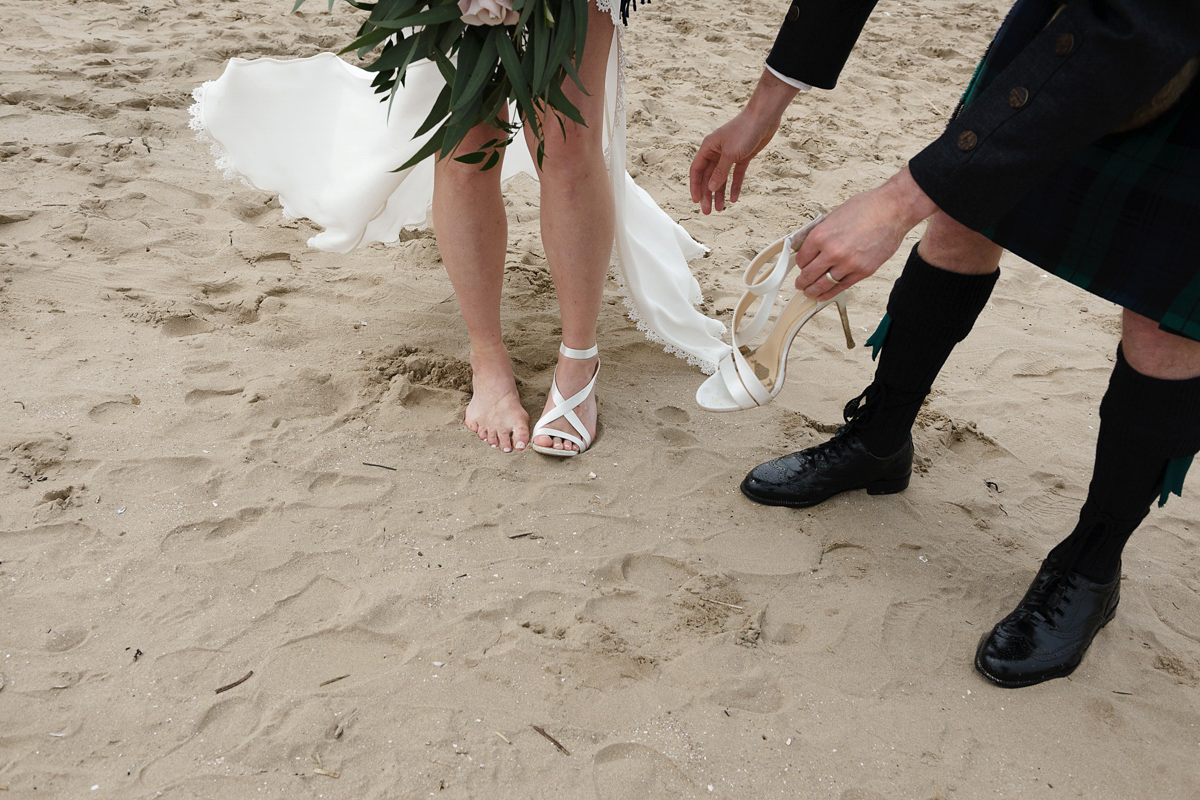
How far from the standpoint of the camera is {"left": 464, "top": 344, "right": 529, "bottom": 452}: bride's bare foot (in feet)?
6.40

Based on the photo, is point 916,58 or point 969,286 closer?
point 969,286

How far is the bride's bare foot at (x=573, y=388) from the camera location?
194 cm

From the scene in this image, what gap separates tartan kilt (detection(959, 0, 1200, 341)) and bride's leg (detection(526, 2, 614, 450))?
0.72 meters

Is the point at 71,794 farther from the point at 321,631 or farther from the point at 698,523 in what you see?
the point at 698,523

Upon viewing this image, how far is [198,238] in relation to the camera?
2.59 m

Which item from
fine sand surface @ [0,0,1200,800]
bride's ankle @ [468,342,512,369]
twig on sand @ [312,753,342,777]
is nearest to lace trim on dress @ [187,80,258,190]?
fine sand surface @ [0,0,1200,800]

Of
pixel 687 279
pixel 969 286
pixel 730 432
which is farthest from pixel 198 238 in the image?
pixel 969 286

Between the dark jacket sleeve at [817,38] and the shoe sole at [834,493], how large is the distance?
869mm

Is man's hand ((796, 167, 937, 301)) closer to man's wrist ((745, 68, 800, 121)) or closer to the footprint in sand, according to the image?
man's wrist ((745, 68, 800, 121))

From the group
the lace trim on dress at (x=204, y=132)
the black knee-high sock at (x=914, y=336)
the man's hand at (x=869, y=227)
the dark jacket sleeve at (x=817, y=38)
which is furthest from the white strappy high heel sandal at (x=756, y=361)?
the lace trim on dress at (x=204, y=132)

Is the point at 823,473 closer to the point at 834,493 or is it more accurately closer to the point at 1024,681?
the point at 834,493

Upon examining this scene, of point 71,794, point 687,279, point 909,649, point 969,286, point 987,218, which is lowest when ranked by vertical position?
point 909,649

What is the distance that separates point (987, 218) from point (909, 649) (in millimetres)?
833

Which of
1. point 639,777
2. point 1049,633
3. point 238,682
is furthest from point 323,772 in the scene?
point 1049,633
